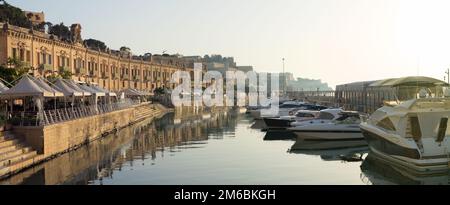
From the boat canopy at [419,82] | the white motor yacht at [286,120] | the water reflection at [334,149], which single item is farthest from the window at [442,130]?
the white motor yacht at [286,120]

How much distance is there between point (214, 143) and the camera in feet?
138

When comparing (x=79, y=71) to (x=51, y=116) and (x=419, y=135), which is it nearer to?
(x=51, y=116)

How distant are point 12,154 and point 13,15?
64.2 metres

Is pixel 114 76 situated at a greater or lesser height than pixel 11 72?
greater

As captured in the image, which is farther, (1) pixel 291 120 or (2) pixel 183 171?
(1) pixel 291 120

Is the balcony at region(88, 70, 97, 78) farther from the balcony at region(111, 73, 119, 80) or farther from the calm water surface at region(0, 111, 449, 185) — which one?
the calm water surface at region(0, 111, 449, 185)

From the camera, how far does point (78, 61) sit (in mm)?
75688

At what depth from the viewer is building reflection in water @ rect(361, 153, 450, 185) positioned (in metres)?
24.1

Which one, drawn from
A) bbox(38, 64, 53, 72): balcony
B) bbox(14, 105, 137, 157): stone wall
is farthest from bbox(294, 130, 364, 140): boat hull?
bbox(38, 64, 53, 72): balcony

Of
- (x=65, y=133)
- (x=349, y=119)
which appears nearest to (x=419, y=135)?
(x=349, y=119)

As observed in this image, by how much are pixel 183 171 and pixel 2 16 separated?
2516 inches

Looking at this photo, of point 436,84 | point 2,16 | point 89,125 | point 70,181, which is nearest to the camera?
point 70,181
